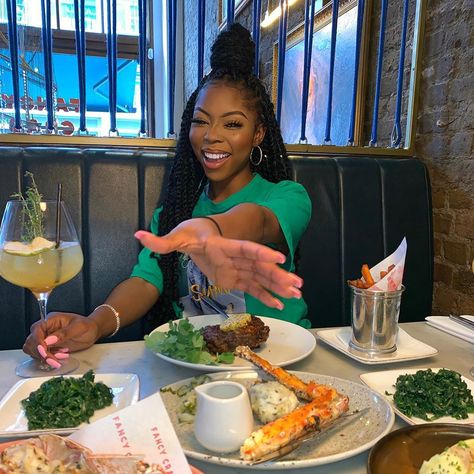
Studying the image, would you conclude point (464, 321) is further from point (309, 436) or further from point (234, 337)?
point (309, 436)

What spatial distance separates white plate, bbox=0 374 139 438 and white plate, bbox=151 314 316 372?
4.7 inches

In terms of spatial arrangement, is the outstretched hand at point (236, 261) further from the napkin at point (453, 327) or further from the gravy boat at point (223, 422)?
the napkin at point (453, 327)

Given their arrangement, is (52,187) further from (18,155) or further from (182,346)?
(182,346)

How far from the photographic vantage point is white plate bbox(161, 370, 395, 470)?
58 centimetres

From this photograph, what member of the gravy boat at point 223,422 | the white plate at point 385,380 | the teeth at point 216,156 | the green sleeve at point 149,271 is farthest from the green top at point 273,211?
the gravy boat at point 223,422

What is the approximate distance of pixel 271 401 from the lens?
2.24ft

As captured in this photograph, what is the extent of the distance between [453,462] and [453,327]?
702mm

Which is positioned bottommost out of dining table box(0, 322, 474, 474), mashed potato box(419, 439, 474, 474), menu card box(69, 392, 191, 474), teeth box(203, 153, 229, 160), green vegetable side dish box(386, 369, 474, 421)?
dining table box(0, 322, 474, 474)

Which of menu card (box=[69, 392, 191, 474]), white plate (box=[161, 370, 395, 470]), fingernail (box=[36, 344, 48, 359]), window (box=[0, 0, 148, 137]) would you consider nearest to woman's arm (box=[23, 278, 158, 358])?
fingernail (box=[36, 344, 48, 359])

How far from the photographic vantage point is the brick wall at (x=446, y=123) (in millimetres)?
1837

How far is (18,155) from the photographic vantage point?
5.39ft

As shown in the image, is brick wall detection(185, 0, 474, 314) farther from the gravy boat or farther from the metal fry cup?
the gravy boat

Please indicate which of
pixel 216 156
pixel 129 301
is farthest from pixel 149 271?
pixel 216 156

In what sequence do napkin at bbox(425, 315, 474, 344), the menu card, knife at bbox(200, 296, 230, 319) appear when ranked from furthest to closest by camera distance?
knife at bbox(200, 296, 230, 319) → napkin at bbox(425, 315, 474, 344) → the menu card
